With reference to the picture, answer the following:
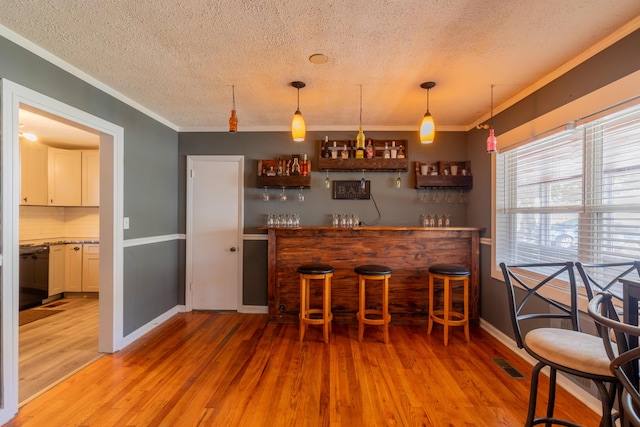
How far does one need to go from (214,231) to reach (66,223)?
288 centimetres

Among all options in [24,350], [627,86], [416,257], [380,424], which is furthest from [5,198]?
[627,86]

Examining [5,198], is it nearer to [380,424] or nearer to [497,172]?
[380,424]

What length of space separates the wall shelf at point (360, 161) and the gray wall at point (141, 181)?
188 centimetres

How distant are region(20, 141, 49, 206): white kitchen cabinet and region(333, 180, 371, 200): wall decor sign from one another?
14.1 ft

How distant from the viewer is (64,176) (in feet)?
14.1

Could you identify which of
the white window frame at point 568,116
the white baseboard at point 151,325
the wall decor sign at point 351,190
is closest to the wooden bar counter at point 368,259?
the white window frame at point 568,116

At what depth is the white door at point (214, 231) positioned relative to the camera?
363 centimetres

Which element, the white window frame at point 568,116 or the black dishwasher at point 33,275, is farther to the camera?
the black dishwasher at point 33,275

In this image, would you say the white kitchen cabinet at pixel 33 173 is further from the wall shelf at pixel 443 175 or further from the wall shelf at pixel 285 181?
the wall shelf at pixel 443 175

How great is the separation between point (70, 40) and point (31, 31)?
0.19 m

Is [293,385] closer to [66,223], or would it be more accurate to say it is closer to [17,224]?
[17,224]

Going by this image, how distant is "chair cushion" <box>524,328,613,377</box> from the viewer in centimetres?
116

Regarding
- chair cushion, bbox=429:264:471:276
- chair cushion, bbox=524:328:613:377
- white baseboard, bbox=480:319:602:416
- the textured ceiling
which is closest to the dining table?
chair cushion, bbox=524:328:613:377

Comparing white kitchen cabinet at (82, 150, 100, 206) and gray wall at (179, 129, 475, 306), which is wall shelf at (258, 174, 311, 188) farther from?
white kitchen cabinet at (82, 150, 100, 206)
